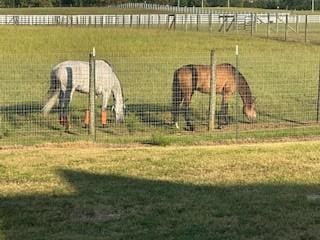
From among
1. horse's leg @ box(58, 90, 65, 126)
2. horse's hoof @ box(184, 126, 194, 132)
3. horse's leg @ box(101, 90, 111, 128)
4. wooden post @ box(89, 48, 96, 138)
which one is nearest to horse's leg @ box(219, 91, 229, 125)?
horse's hoof @ box(184, 126, 194, 132)

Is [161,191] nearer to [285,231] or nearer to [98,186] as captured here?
[98,186]

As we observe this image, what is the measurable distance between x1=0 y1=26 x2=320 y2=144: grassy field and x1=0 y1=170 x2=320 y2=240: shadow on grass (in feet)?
16.8

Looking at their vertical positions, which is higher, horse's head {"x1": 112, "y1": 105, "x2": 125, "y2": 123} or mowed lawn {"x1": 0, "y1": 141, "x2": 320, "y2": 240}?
horse's head {"x1": 112, "y1": 105, "x2": 125, "y2": 123}

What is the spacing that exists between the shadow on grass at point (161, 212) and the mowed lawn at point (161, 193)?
1 cm

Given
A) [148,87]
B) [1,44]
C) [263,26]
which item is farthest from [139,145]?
[263,26]

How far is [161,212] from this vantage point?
7.44 m

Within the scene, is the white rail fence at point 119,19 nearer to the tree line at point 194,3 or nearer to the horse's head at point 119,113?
the horse's head at point 119,113

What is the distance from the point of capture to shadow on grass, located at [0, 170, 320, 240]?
6.72m

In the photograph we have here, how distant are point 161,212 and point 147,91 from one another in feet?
39.5

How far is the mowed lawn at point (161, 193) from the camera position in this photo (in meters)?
6.84

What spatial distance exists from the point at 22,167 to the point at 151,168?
1823 mm

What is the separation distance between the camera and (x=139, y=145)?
12.6m

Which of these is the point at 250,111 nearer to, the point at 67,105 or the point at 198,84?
the point at 198,84

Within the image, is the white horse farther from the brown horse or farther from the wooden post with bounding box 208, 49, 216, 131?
the wooden post with bounding box 208, 49, 216, 131
